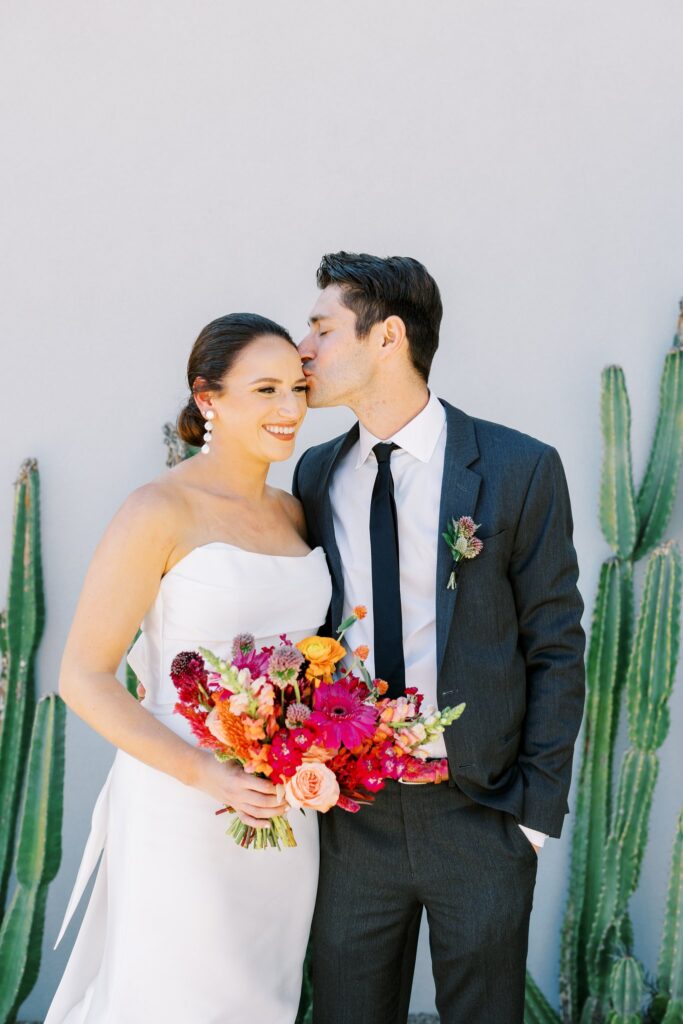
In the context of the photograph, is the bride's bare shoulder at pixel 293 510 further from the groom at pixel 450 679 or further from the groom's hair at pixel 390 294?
the groom's hair at pixel 390 294

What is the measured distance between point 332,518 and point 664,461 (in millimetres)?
1454

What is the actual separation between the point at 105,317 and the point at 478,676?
2.12 meters

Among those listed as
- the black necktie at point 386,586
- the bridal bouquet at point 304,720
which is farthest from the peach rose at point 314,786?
the black necktie at point 386,586

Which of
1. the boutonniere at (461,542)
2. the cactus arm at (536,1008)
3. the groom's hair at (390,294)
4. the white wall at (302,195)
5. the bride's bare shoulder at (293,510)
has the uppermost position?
the white wall at (302,195)

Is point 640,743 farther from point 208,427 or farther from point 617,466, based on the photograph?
point 208,427

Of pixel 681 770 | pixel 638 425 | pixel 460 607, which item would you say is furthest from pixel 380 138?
pixel 681 770

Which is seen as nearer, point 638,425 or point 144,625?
point 144,625

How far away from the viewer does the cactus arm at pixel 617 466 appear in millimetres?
3525

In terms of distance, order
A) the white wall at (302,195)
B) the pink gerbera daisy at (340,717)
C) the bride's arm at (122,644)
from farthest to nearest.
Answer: the white wall at (302,195), the bride's arm at (122,644), the pink gerbera daisy at (340,717)

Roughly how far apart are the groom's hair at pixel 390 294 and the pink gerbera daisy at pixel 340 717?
1095 mm

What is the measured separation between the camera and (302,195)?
3783mm

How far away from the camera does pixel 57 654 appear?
149 inches

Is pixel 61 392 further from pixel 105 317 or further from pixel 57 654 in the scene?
pixel 57 654

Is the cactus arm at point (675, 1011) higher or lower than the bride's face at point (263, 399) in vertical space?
lower
